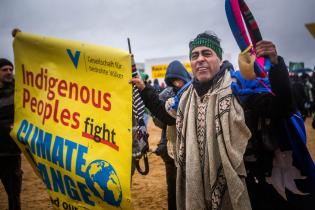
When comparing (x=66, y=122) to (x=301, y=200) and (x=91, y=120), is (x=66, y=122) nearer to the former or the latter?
(x=91, y=120)

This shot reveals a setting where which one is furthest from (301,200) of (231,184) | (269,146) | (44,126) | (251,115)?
(44,126)

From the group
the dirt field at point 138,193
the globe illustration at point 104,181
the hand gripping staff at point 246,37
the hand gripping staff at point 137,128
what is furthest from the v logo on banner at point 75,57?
the dirt field at point 138,193

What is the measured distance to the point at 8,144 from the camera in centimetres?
320

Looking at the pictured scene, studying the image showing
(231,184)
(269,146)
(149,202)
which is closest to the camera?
(231,184)

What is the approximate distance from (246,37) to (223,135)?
0.62 metres

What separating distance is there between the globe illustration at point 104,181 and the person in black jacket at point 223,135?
1.49 ft

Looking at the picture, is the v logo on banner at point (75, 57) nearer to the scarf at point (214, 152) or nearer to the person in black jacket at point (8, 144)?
the scarf at point (214, 152)

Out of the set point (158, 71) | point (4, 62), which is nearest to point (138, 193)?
point (4, 62)

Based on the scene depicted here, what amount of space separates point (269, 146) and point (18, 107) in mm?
1911

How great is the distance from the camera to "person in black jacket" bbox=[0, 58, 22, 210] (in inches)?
126

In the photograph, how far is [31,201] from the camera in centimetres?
478

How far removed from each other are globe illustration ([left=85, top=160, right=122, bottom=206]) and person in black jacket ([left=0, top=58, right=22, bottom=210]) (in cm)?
168

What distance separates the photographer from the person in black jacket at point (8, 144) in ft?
10.5

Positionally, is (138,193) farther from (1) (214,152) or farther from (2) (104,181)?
(1) (214,152)
